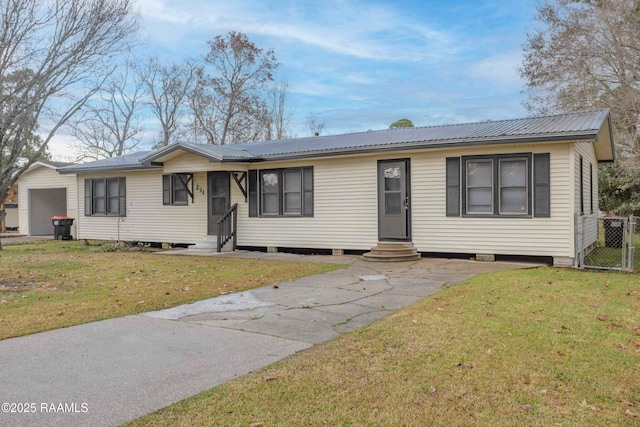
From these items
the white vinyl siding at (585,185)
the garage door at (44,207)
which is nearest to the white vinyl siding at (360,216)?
the white vinyl siding at (585,185)

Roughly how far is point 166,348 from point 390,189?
8284 mm

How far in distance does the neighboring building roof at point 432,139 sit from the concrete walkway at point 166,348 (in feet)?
13.7

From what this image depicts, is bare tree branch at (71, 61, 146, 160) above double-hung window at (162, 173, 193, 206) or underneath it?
above

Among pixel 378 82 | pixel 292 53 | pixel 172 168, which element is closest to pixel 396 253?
pixel 172 168

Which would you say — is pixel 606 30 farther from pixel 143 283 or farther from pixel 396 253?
pixel 143 283

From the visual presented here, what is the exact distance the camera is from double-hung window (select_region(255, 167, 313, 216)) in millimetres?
13195

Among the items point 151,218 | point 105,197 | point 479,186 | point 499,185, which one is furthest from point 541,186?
point 105,197

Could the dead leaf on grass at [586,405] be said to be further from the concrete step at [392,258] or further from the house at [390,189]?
the concrete step at [392,258]

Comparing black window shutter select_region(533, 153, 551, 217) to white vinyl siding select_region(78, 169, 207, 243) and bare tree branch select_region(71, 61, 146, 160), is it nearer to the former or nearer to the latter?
white vinyl siding select_region(78, 169, 207, 243)

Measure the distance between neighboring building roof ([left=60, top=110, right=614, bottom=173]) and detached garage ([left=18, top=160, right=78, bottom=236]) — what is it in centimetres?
559

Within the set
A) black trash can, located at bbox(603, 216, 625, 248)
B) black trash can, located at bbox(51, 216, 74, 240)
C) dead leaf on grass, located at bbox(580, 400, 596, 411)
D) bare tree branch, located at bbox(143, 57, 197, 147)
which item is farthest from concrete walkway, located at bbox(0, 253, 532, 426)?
bare tree branch, located at bbox(143, 57, 197, 147)

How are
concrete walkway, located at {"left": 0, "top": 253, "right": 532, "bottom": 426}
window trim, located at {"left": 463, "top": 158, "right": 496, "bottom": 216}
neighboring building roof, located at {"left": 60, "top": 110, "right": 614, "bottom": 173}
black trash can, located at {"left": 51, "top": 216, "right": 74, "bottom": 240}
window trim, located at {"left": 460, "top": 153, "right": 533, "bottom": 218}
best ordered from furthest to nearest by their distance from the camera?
1. black trash can, located at {"left": 51, "top": 216, "right": 74, "bottom": 240}
2. window trim, located at {"left": 463, "top": 158, "right": 496, "bottom": 216}
3. window trim, located at {"left": 460, "top": 153, "right": 533, "bottom": 218}
4. neighboring building roof, located at {"left": 60, "top": 110, "right": 614, "bottom": 173}
5. concrete walkway, located at {"left": 0, "top": 253, "right": 532, "bottom": 426}

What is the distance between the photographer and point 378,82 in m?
26.7

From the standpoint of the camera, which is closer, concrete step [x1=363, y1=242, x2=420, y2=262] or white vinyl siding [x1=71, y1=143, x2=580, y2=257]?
white vinyl siding [x1=71, y1=143, x2=580, y2=257]
